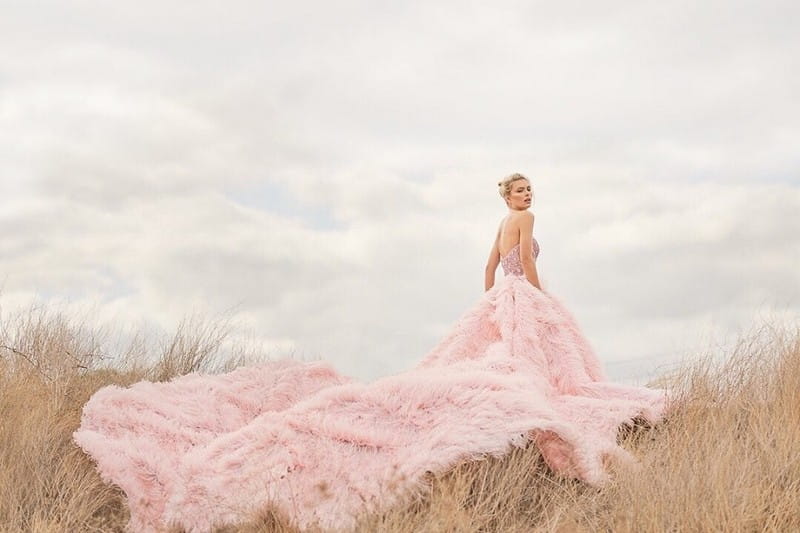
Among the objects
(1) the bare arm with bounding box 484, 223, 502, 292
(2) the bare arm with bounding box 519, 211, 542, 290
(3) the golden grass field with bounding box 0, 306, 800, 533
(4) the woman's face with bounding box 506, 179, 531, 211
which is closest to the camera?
(3) the golden grass field with bounding box 0, 306, 800, 533

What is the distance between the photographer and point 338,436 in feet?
14.3

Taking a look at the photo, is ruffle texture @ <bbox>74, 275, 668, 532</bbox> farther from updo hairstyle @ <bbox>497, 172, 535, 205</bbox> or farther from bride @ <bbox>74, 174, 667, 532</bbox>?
updo hairstyle @ <bbox>497, 172, 535, 205</bbox>

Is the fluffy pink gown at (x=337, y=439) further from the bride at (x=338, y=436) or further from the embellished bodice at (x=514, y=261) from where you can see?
the embellished bodice at (x=514, y=261)

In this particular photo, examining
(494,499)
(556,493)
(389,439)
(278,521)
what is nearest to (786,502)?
(556,493)

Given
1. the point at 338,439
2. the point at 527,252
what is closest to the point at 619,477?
the point at 338,439

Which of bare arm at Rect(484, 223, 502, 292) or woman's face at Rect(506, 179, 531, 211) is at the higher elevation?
woman's face at Rect(506, 179, 531, 211)

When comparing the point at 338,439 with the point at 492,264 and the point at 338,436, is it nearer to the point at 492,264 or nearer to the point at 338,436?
the point at 338,436

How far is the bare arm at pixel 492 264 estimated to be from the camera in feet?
22.3

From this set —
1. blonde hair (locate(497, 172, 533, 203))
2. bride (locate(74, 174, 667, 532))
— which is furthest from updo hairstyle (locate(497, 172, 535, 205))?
bride (locate(74, 174, 667, 532))

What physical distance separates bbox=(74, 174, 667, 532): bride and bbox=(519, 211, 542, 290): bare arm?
30.2 inches

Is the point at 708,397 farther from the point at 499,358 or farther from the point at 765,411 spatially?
the point at 499,358

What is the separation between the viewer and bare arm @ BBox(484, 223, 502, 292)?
22.3 feet

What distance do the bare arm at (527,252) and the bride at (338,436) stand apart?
767 millimetres

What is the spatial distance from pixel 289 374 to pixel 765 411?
10.3 ft
